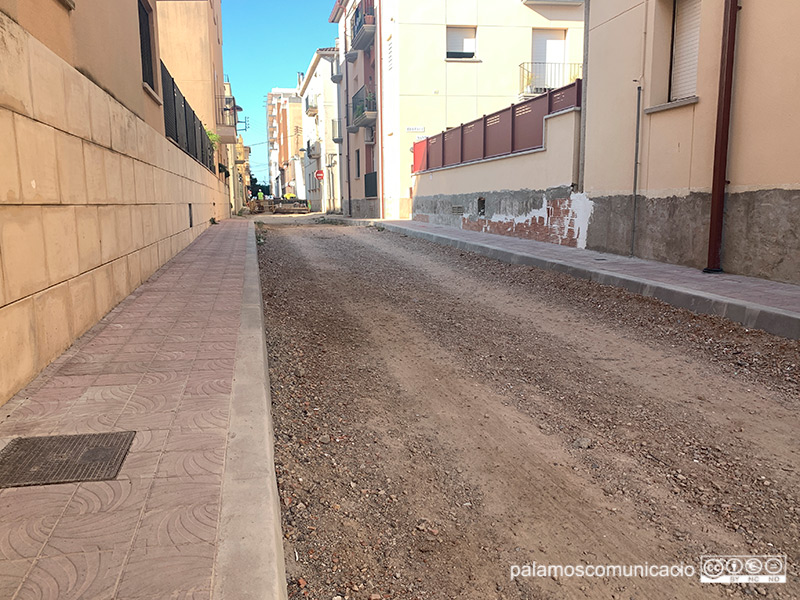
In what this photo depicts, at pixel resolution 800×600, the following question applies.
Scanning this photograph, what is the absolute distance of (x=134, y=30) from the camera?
848 cm

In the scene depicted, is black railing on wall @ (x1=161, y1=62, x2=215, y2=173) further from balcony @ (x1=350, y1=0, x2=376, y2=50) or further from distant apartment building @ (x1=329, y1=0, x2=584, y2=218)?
balcony @ (x1=350, y1=0, x2=376, y2=50)

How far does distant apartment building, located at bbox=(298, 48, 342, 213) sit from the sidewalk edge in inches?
1491

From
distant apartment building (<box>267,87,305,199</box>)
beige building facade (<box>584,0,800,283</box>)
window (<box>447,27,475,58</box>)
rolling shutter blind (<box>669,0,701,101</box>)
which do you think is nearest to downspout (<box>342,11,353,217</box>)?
window (<box>447,27,475,58</box>)

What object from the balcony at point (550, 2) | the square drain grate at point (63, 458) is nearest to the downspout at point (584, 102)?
the square drain grate at point (63, 458)

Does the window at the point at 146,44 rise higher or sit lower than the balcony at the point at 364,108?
lower

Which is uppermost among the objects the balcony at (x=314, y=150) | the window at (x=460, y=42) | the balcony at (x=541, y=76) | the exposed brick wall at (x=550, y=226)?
the window at (x=460, y=42)

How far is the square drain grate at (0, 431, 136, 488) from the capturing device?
258 centimetres

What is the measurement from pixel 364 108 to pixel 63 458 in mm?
29018

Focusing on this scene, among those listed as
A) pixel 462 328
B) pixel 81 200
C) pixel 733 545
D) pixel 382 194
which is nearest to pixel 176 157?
pixel 81 200

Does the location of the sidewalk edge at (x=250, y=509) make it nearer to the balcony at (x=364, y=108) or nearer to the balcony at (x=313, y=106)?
the balcony at (x=364, y=108)

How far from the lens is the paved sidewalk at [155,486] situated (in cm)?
192

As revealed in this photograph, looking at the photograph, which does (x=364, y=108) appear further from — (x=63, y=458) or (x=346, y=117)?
(x=63, y=458)

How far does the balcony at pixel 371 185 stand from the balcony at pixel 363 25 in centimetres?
647

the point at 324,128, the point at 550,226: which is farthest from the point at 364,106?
the point at 550,226
